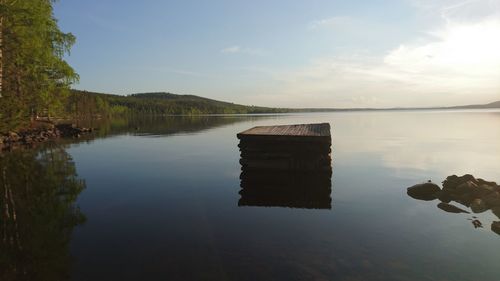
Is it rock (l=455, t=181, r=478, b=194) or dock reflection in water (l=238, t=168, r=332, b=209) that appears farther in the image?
rock (l=455, t=181, r=478, b=194)

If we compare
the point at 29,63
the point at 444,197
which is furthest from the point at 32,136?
the point at 444,197

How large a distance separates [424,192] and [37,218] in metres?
15.9

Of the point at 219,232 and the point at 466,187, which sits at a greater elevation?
the point at 466,187

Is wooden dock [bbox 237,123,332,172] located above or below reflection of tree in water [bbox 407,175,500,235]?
above

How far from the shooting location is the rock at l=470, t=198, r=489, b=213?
42.4ft

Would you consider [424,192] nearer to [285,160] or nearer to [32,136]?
[285,160]

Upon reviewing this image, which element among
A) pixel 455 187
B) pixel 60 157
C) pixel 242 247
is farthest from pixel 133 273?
pixel 60 157

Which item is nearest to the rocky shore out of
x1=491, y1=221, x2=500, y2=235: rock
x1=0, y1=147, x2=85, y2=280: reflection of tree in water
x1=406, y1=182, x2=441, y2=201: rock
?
x1=0, y1=147, x2=85, y2=280: reflection of tree in water

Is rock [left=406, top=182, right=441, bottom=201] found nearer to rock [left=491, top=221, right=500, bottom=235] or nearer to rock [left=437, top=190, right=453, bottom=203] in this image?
rock [left=437, top=190, right=453, bottom=203]

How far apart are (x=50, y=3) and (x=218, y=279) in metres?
42.5

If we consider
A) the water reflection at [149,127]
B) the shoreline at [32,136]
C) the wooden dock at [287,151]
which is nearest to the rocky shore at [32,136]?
the shoreline at [32,136]

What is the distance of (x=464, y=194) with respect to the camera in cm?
1469

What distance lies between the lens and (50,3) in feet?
124

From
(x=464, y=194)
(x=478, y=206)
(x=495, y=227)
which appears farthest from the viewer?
(x=464, y=194)
